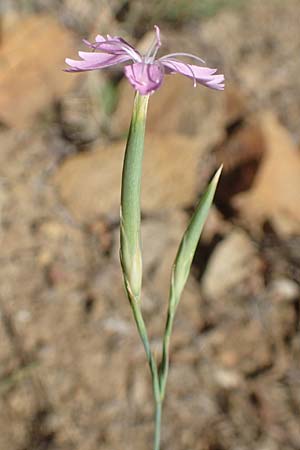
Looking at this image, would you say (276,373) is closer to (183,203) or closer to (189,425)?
(189,425)

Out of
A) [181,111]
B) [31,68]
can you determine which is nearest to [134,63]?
[181,111]

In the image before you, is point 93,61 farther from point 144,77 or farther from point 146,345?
point 146,345

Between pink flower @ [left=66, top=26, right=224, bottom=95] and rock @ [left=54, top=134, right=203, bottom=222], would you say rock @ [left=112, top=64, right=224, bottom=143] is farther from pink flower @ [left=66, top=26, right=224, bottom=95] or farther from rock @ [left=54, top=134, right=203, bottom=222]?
pink flower @ [left=66, top=26, right=224, bottom=95]

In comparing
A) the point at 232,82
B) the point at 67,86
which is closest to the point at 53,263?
the point at 67,86

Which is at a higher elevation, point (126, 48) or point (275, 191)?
point (126, 48)

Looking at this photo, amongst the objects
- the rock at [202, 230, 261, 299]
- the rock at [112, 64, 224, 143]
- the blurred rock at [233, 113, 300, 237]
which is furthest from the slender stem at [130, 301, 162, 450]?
the rock at [112, 64, 224, 143]

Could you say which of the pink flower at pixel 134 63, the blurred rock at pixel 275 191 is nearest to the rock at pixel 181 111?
the blurred rock at pixel 275 191
